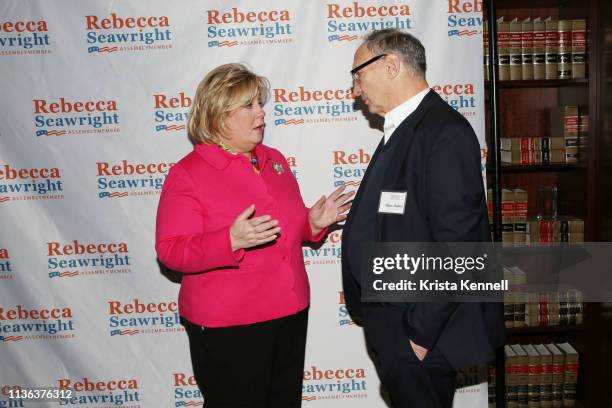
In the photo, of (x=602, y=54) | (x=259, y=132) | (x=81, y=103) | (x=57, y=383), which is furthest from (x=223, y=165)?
(x=602, y=54)

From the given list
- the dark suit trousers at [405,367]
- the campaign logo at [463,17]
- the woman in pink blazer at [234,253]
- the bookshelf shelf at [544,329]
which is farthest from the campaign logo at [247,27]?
the bookshelf shelf at [544,329]

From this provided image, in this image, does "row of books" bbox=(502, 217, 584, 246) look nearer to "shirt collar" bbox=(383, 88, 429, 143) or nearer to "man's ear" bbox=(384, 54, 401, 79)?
"shirt collar" bbox=(383, 88, 429, 143)

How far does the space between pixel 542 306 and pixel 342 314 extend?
117cm

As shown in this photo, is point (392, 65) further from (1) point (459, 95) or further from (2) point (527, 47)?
(2) point (527, 47)

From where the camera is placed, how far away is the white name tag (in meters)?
1.78

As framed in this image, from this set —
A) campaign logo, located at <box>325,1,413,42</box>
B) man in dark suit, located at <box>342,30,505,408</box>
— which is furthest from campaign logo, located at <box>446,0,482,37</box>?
man in dark suit, located at <box>342,30,505,408</box>

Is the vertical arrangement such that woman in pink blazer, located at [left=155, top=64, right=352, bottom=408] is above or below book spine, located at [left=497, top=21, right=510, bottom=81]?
below

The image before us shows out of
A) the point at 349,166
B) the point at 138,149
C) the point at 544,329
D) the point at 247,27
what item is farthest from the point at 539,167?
the point at 138,149

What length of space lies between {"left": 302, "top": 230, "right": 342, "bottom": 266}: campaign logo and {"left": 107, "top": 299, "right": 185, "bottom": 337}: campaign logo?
74 cm

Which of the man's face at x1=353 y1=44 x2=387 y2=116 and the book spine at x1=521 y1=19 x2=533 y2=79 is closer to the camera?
the man's face at x1=353 y1=44 x2=387 y2=116

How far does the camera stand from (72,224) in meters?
2.77

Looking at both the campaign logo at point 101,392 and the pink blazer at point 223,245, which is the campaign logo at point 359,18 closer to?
the pink blazer at point 223,245

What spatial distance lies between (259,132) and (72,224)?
1222 millimetres

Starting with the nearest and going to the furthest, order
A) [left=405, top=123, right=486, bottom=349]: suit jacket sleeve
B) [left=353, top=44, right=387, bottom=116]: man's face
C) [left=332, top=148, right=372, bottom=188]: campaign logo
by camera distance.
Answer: [left=405, top=123, right=486, bottom=349]: suit jacket sleeve, [left=353, top=44, right=387, bottom=116]: man's face, [left=332, top=148, right=372, bottom=188]: campaign logo
